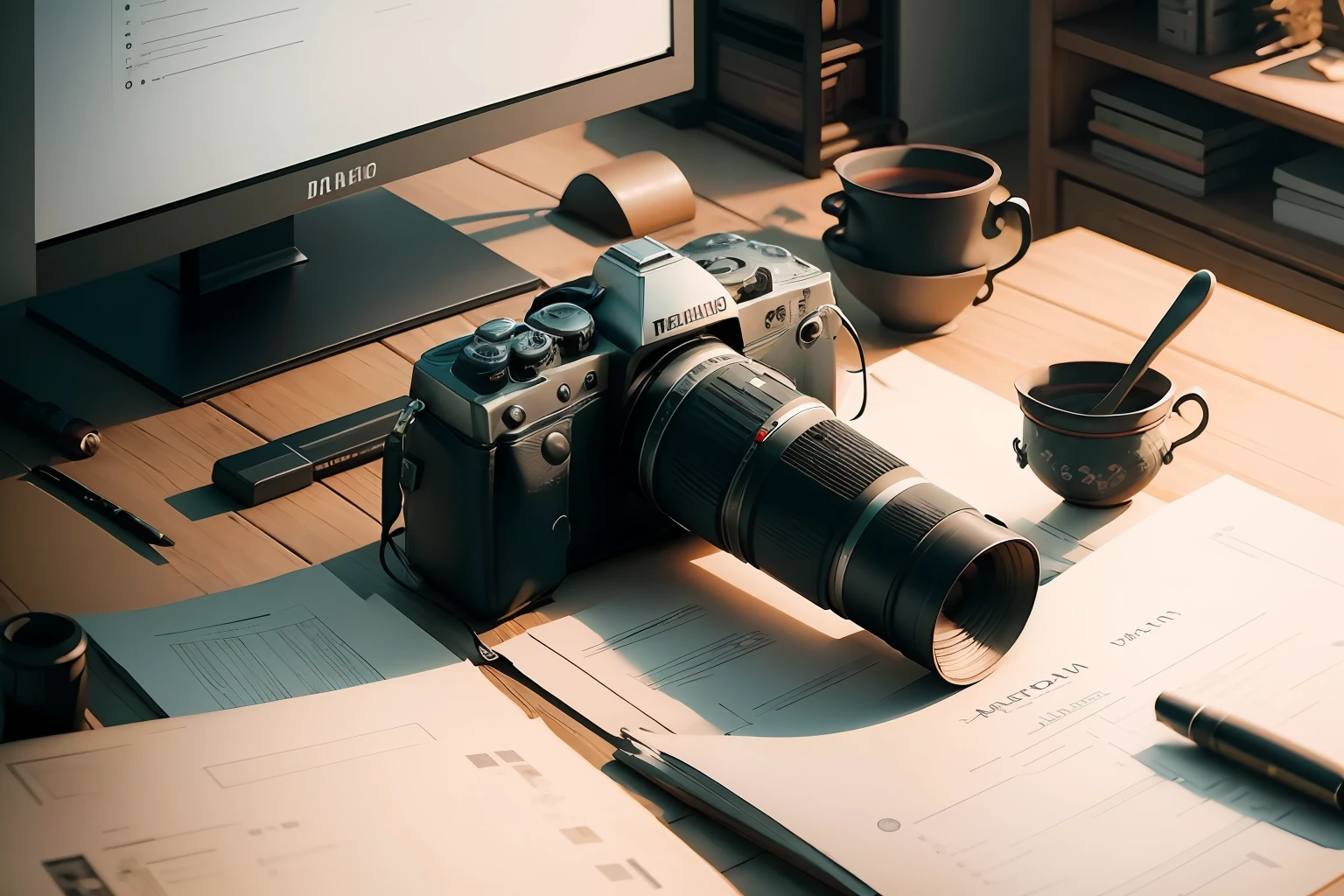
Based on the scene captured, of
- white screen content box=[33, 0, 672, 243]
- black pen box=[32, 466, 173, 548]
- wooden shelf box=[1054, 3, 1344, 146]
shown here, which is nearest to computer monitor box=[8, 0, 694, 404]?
white screen content box=[33, 0, 672, 243]

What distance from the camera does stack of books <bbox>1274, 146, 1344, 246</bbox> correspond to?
1557 millimetres

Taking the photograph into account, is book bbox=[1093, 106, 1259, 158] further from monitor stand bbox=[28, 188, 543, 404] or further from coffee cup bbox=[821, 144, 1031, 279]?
monitor stand bbox=[28, 188, 543, 404]

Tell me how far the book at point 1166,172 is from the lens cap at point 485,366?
1.14 m

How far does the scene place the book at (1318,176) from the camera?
1554mm

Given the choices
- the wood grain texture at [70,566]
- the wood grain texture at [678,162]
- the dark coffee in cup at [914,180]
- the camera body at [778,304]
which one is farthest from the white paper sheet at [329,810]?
the wood grain texture at [678,162]

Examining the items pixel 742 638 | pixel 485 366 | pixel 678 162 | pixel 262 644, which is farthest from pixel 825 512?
pixel 678 162

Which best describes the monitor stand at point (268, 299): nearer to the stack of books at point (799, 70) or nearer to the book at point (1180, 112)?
the stack of books at point (799, 70)

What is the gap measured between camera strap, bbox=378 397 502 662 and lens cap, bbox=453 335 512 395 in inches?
1.4

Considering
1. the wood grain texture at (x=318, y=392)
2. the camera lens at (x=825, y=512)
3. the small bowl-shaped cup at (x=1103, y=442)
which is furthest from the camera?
the wood grain texture at (x=318, y=392)

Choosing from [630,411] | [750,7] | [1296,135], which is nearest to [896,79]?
[750,7]

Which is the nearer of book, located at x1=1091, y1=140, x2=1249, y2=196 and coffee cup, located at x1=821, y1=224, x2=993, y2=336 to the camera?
coffee cup, located at x1=821, y1=224, x2=993, y2=336

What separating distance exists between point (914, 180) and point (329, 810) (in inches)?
25.4

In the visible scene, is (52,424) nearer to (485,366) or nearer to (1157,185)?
(485,366)

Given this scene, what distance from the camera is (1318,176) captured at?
1576 millimetres
